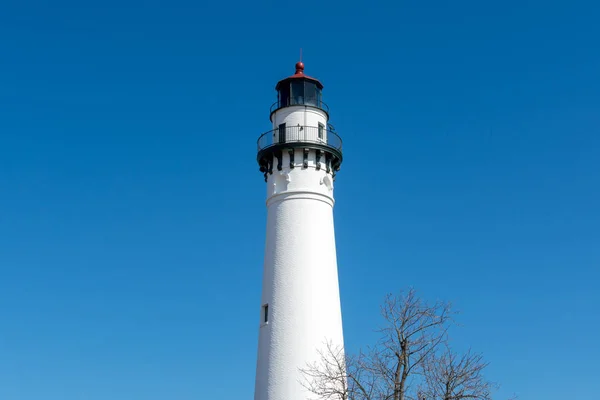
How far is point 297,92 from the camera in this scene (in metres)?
38.6

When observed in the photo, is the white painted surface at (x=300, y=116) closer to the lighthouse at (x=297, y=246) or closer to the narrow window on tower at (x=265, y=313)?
the lighthouse at (x=297, y=246)

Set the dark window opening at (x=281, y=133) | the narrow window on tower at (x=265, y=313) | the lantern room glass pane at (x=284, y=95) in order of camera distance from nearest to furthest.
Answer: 1. the narrow window on tower at (x=265, y=313)
2. the dark window opening at (x=281, y=133)
3. the lantern room glass pane at (x=284, y=95)

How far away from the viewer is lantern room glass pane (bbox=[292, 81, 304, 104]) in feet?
126

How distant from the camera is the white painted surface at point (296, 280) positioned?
34.1 metres

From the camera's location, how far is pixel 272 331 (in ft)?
114

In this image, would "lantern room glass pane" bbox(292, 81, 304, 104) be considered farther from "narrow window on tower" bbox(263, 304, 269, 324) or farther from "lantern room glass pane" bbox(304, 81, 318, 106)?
"narrow window on tower" bbox(263, 304, 269, 324)

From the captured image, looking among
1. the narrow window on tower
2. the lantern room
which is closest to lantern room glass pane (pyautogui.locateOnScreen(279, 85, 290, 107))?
the lantern room

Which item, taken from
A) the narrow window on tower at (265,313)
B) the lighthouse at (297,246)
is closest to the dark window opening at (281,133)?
the lighthouse at (297,246)

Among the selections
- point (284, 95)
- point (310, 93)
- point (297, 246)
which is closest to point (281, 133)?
point (284, 95)

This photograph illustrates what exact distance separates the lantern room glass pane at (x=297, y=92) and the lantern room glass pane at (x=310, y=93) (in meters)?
0.19

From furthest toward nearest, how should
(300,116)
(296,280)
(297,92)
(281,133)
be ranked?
(297,92)
(300,116)
(281,133)
(296,280)

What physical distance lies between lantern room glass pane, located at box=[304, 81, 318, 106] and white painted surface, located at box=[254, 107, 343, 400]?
1.11m

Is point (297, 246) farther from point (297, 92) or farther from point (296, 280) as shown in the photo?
point (297, 92)

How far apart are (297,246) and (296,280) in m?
1.48
